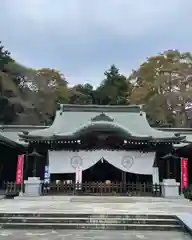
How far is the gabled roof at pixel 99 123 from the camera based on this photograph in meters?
15.5

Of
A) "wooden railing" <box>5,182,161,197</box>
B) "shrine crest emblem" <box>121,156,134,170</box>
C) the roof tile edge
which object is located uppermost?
the roof tile edge

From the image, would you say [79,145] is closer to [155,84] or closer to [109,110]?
[109,110]

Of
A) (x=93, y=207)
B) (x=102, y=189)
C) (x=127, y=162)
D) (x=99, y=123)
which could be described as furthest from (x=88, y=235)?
(x=127, y=162)

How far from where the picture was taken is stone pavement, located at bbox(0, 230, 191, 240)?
22.1 ft

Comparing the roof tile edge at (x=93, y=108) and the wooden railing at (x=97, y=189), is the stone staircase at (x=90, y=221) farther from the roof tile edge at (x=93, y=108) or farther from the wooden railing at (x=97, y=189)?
the roof tile edge at (x=93, y=108)

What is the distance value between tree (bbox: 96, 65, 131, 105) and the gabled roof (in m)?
21.0

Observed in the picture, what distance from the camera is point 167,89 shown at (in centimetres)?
3300

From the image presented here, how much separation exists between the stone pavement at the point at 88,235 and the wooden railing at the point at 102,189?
7836mm

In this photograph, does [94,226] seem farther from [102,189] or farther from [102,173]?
[102,173]

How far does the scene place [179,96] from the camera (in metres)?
31.5

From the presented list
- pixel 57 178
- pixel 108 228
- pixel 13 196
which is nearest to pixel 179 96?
pixel 57 178

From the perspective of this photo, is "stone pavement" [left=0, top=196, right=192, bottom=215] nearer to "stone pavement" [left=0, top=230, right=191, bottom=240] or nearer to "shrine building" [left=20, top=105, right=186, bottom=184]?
"stone pavement" [left=0, top=230, right=191, bottom=240]

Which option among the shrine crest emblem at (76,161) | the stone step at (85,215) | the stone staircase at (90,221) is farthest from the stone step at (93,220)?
the shrine crest emblem at (76,161)

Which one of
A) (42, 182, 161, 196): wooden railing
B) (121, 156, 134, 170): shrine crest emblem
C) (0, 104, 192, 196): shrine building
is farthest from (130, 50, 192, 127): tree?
(42, 182, 161, 196): wooden railing
